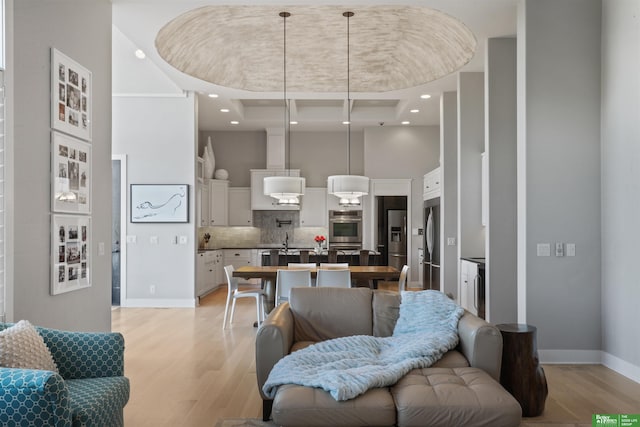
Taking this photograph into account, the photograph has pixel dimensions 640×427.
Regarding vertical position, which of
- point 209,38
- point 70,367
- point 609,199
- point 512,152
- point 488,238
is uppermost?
point 209,38

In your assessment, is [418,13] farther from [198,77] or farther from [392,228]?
[392,228]

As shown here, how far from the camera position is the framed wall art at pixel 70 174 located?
3424 millimetres

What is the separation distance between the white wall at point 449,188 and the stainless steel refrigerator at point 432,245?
1.13 ft

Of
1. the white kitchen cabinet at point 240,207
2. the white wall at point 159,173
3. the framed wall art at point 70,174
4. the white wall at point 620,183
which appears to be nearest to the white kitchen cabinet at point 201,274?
the white wall at point 159,173

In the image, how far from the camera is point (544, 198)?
439 cm

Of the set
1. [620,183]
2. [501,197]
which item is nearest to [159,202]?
[501,197]

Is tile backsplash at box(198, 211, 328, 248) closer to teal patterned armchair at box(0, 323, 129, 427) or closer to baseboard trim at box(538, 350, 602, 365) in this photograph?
baseboard trim at box(538, 350, 602, 365)

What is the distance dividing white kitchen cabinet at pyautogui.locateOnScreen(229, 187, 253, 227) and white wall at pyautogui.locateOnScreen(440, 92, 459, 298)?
15.5 ft

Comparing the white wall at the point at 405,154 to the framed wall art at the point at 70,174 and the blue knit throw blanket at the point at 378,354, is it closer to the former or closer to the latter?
the blue knit throw blanket at the point at 378,354

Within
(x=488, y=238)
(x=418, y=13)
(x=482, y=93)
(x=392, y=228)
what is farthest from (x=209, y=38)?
(x=392, y=228)

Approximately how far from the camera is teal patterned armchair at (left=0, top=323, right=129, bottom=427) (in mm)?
1938

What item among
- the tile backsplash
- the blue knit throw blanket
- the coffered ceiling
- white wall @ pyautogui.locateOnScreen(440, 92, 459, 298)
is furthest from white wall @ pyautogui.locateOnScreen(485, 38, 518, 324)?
the tile backsplash

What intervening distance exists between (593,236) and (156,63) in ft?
17.2

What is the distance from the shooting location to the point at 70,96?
3664 mm
